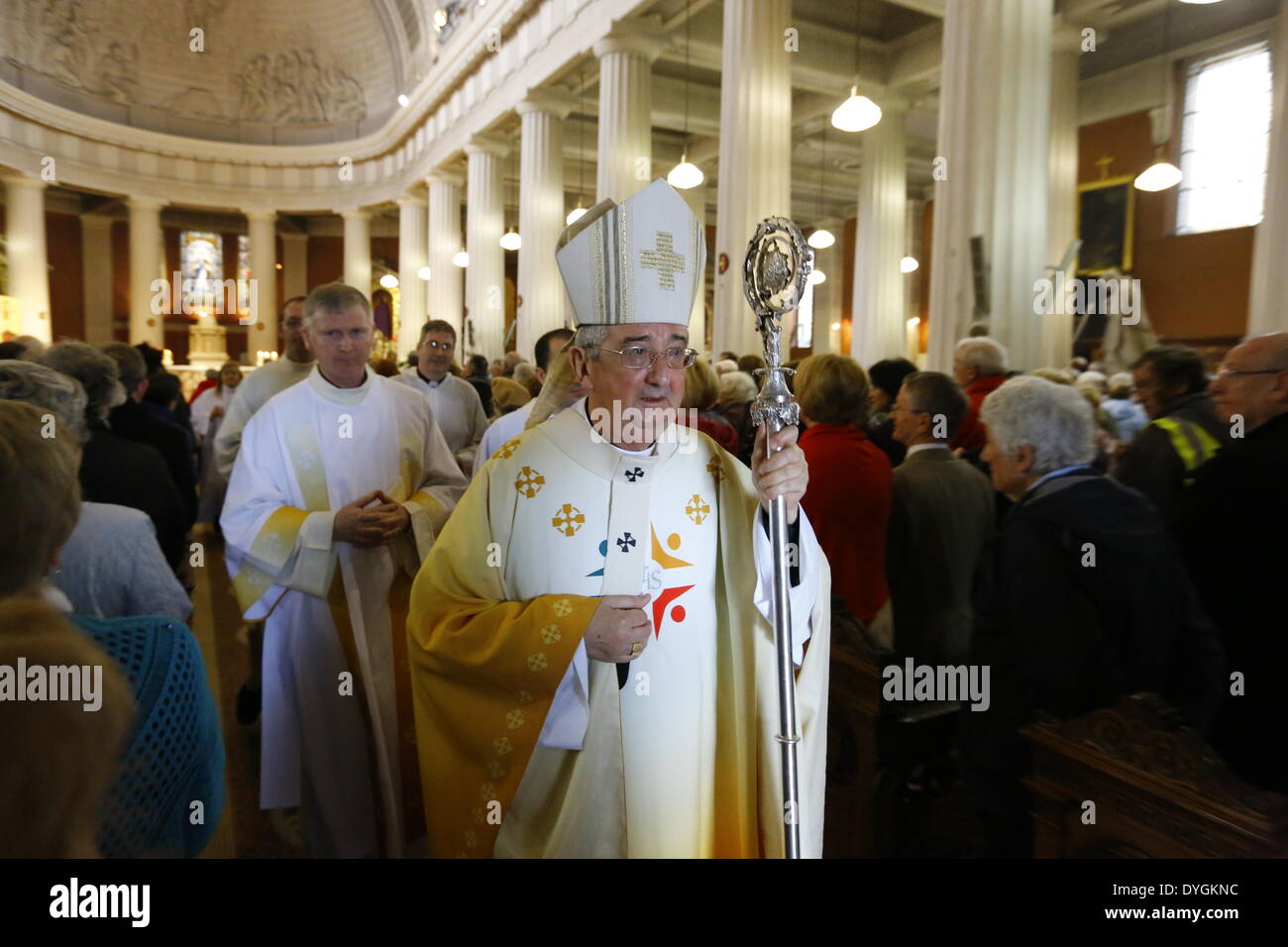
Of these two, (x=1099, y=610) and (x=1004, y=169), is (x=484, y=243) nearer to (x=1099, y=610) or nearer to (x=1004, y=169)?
(x=1004, y=169)

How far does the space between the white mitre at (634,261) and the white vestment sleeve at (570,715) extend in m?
0.79

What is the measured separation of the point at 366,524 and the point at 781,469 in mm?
1517

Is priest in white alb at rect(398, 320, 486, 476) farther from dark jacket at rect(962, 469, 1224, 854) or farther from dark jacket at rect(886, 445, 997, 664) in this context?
dark jacket at rect(962, 469, 1224, 854)

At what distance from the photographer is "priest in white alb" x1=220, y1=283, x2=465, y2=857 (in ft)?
8.72

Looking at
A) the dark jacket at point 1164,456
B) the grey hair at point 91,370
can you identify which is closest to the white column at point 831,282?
the dark jacket at point 1164,456

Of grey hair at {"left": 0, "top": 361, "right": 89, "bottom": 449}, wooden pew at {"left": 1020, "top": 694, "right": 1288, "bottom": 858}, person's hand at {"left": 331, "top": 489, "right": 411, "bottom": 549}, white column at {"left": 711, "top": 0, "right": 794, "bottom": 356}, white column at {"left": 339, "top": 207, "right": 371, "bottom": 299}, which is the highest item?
white column at {"left": 339, "top": 207, "right": 371, "bottom": 299}

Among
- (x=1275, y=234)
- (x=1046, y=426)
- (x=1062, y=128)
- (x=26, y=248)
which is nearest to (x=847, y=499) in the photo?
(x=1046, y=426)

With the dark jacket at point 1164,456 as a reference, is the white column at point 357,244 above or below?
above

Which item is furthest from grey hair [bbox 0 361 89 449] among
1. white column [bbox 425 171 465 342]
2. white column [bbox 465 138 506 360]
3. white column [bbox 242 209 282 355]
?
white column [bbox 242 209 282 355]

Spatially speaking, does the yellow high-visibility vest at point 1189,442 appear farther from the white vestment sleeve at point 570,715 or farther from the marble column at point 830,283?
the marble column at point 830,283

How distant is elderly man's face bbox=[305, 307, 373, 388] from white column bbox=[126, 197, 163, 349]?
2135 centimetres

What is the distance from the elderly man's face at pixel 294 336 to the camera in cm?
391

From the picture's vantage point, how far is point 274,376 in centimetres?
397
